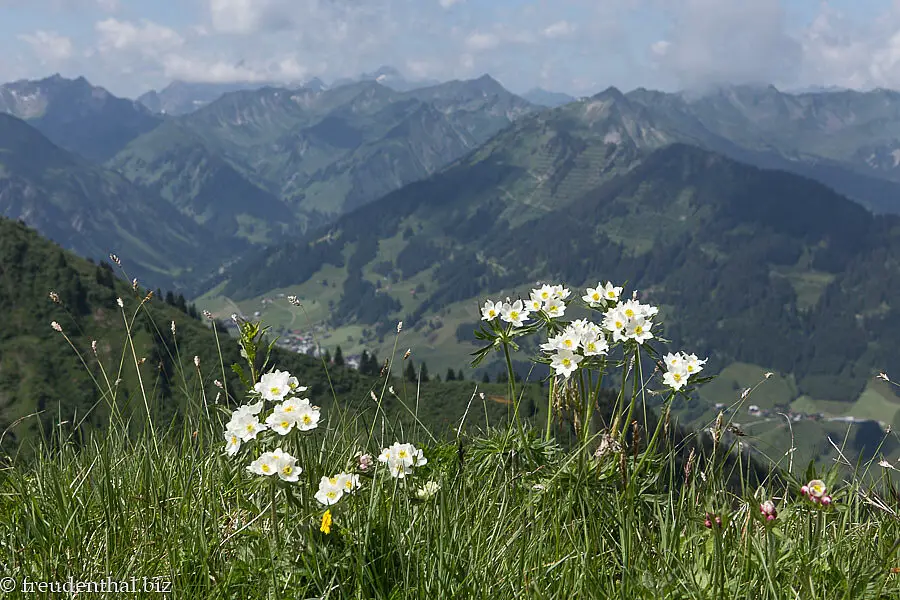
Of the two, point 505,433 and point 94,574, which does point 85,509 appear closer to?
point 94,574

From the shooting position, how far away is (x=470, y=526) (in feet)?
14.0

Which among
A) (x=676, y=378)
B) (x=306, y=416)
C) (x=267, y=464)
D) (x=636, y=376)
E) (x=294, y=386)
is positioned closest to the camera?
(x=267, y=464)

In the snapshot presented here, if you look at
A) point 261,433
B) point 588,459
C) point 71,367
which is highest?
point 261,433

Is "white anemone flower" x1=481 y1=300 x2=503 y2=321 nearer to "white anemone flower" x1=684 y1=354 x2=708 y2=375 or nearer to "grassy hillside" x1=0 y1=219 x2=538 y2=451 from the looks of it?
"white anemone flower" x1=684 y1=354 x2=708 y2=375

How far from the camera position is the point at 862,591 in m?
3.40

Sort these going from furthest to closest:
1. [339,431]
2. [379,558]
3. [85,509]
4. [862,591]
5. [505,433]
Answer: [339,431] → [505,433] → [85,509] → [379,558] → [862,591]

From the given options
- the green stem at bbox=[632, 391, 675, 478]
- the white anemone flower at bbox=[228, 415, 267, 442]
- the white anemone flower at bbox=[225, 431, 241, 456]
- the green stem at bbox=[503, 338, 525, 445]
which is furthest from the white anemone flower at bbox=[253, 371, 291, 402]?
the green stem at bbox=[632, 391, 675, 478]

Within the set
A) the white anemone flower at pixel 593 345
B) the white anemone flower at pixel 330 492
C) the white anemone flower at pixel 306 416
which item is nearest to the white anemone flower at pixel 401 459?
the white anemone flower at pixel 330 492

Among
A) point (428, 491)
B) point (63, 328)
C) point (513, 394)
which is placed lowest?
point (63, 328)

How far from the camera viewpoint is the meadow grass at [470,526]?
11.7 ft

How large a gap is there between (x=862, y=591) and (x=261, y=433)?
3.37 meters

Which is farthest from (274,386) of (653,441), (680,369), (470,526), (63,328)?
(63,328)

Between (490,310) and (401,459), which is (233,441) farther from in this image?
(490,310)

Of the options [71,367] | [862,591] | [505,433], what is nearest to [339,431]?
[505,433]
